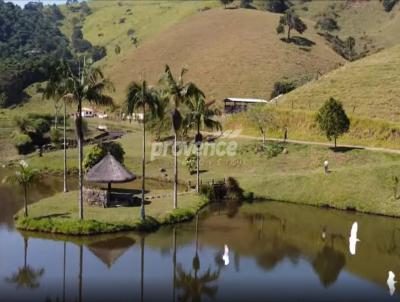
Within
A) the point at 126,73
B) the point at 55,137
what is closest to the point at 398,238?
the point at 55,137

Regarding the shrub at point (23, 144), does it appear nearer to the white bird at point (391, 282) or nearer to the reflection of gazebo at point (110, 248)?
the reflection of gazebo at point (110, 248)

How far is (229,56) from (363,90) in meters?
45.8

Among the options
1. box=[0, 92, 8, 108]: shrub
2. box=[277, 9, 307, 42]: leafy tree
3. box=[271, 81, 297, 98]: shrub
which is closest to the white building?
box=[0, 92, 8, 108]: shrub

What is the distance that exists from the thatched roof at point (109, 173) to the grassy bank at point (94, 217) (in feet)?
8.39

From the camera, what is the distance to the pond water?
31.0m

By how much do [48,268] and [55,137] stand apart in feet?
155

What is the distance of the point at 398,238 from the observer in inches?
1708

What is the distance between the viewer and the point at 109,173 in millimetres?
47531

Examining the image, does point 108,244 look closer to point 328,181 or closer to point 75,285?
point 75,285

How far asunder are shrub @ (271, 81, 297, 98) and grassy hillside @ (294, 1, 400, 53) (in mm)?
42119

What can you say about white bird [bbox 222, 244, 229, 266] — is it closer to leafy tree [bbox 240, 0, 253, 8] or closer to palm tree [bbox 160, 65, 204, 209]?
palm tree [bbox 160, 65, 204, 209]

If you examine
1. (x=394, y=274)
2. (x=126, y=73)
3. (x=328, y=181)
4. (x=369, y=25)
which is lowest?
(x=394, y=274)

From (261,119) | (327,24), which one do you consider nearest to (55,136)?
(261,119)

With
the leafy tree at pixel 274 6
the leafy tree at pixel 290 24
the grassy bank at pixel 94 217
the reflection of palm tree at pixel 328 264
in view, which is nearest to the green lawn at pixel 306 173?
the grassy bank at pixel 94 217
